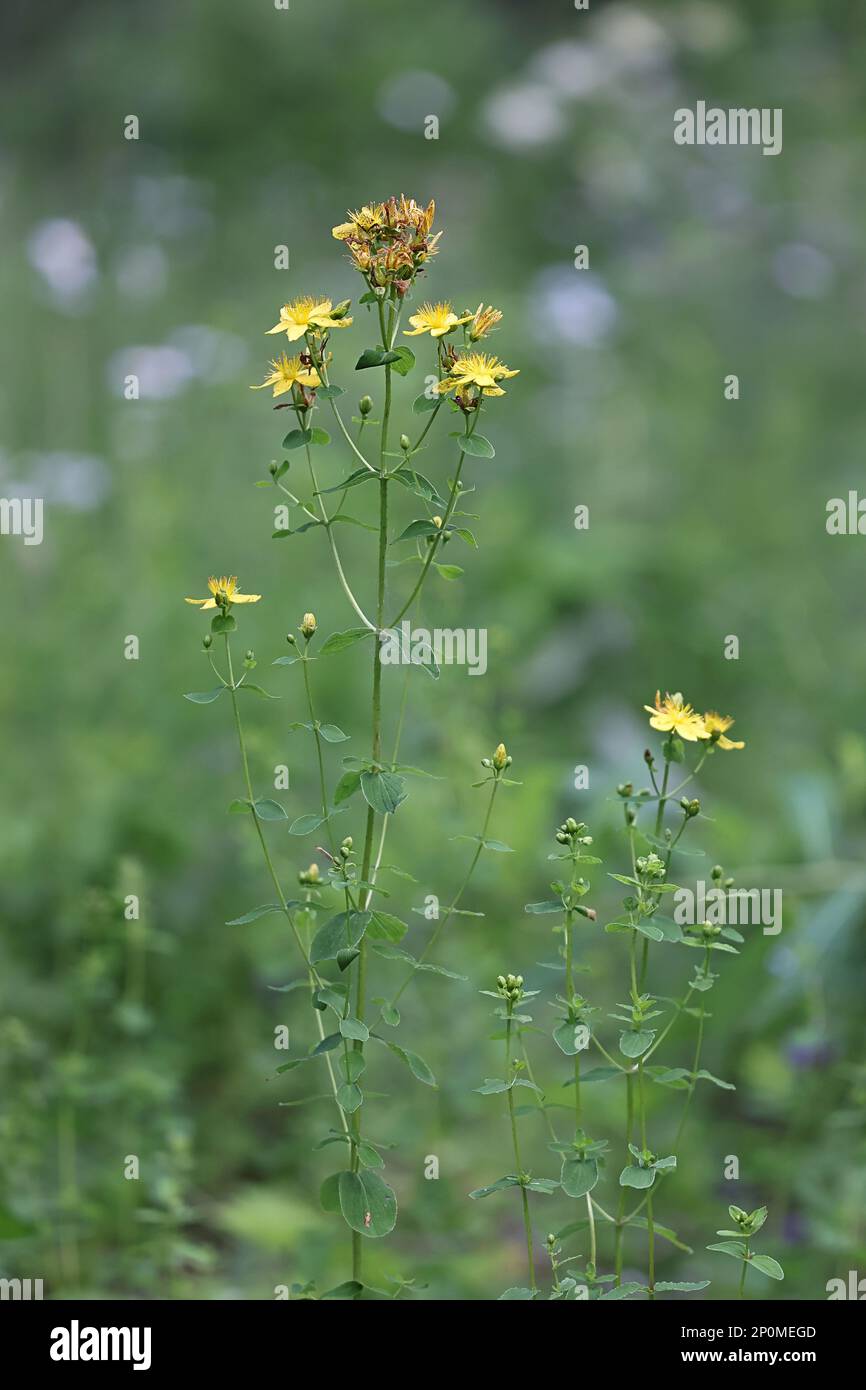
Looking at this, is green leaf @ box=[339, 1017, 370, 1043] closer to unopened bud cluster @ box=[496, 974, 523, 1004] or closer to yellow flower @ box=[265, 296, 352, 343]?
unopened bud cluster @ box=[496, 974, 523, 1004]

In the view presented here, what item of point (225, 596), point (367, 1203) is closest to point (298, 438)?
point (225, 596)

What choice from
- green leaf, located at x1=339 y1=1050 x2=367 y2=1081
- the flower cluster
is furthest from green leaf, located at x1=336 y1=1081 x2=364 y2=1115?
the flower cluster

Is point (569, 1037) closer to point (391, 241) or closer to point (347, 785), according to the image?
point (347, 785)

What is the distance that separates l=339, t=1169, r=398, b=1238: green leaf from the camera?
1.49 m

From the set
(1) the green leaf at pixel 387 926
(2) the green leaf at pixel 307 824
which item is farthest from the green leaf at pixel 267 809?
(1) the green leaf at pixel 387 926

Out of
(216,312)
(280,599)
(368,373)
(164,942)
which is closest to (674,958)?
(164,942)

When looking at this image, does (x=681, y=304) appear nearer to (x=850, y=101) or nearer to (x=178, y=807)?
(x=850, y=101)

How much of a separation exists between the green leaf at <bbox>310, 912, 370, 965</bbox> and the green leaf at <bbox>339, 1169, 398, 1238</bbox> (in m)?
0.23

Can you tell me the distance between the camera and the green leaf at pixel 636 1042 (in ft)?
4.75

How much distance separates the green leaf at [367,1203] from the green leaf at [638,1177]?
230 millimetres

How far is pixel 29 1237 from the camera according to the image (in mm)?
1966

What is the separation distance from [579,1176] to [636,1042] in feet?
0.49

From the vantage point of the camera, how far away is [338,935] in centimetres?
150
